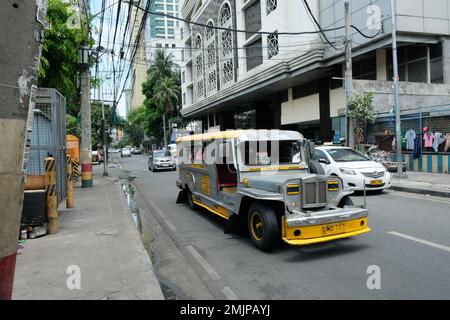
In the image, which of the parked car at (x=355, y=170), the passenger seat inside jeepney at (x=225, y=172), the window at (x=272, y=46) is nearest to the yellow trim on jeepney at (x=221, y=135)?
the passenger seat inside jeepney at (x=225, y=172)

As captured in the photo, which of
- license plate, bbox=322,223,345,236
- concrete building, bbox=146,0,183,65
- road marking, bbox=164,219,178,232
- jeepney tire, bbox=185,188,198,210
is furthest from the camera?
concrete building, bbox=146,0,183,65

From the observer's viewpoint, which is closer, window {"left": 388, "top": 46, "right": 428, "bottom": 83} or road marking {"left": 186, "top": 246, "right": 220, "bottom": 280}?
road marking {"left": 186, "top": 246, "right": 220, "bottom": 280}

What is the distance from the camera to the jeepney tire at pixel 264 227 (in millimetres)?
5480

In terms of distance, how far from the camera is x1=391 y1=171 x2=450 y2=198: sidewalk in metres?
11.1

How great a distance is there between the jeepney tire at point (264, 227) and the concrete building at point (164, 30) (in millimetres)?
29362

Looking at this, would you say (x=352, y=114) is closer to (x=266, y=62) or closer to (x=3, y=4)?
(x=266, y=62)

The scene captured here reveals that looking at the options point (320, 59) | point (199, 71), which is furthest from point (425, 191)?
point (199, 71)

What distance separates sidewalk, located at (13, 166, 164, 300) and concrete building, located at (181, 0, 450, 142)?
12.8m

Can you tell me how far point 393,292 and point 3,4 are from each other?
14.6 ft

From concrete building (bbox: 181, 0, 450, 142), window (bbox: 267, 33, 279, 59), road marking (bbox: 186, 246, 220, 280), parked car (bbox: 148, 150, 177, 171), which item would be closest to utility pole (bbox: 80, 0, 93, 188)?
concrete building (bbox: 181, 0, 450, 142)

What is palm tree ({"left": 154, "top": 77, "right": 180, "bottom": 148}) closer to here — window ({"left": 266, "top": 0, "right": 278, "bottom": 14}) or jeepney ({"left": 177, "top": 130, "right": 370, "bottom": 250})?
window ({"left": 266, "top": 0, "right": 278, "bottom": 14})

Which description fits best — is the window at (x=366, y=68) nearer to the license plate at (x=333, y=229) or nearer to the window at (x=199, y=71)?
the license plate at (x=333, y=229)

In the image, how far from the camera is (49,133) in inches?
370

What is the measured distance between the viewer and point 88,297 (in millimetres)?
3922
